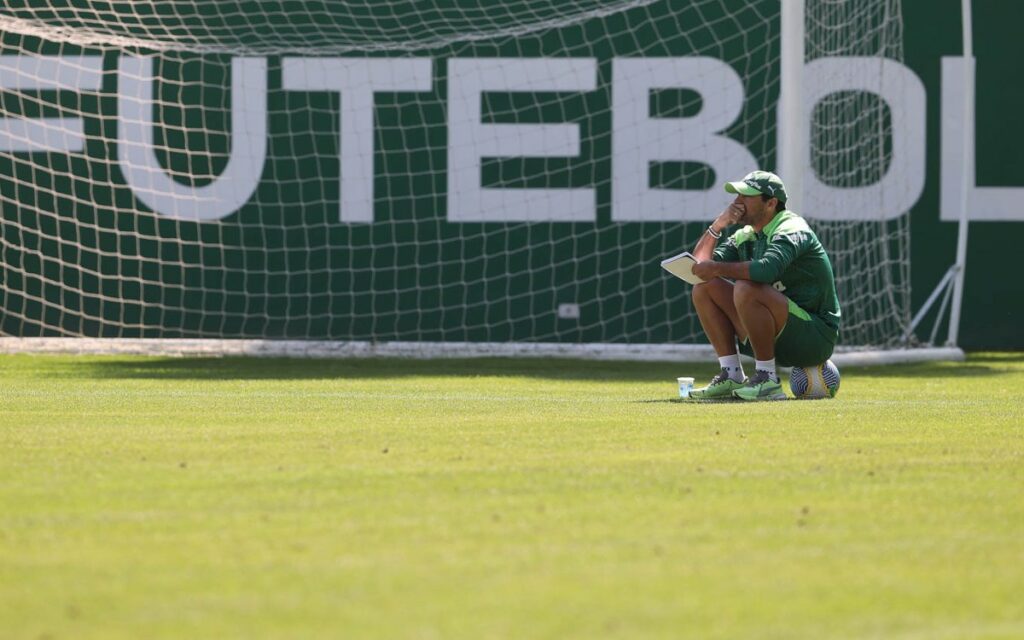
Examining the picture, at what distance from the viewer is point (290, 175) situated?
41.7 feet

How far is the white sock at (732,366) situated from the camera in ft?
24.6

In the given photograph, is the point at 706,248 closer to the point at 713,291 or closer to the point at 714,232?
the point at 714,232

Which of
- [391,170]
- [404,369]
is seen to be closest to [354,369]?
[404,369]

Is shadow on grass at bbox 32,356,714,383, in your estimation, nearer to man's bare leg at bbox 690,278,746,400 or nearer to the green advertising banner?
the green advertising banner

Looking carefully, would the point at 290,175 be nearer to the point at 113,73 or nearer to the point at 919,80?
the point at 113,73

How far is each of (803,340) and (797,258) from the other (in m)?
0.39

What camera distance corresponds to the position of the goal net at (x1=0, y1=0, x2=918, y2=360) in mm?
12570

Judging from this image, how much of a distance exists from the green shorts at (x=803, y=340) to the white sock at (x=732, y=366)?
0.30 ft

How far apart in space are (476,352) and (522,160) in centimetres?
182

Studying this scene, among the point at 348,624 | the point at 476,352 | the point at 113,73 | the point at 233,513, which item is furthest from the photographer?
the point at 113,73

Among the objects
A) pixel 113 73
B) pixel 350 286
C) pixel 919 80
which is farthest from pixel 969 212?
pixel 113 73

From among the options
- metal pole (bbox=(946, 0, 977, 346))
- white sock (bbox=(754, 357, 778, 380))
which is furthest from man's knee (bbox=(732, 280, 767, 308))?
metal pole (bbox=(946, 0, 977, 346))

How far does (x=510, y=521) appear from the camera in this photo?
12.8 feet

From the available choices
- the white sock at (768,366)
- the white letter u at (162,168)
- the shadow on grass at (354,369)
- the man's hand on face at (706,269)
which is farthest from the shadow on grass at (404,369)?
the man's hand on face at (706,269)
